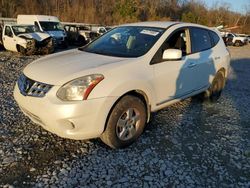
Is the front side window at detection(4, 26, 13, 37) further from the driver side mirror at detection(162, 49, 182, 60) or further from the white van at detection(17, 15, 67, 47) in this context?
the driver side mirror at detection(162, 49, 182, 60)

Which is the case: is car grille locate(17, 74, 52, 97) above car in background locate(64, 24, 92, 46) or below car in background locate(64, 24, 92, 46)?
above

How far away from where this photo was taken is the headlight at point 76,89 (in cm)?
322

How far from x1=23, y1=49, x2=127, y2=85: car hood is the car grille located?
51 mm

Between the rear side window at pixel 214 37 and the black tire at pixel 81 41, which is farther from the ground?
the rear side window at pixel 214 37

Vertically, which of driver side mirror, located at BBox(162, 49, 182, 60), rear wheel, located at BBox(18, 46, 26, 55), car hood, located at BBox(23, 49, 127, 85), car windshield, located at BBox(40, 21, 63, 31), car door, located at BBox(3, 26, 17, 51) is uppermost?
driver side mirror, located at BBox(162, 49, 182, 60)

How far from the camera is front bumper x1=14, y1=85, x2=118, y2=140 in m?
3.18

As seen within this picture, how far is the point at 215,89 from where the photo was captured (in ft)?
19.5

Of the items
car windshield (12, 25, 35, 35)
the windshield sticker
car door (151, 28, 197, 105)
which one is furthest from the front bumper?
car windshield (12, 25, 35, 35)

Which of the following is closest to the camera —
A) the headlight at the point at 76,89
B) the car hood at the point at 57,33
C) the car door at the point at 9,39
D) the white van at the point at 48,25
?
the headlight at the point at 76,89

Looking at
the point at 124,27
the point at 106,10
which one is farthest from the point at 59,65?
the point at 106,10

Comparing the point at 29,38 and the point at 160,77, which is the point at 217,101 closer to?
the point at 160,77

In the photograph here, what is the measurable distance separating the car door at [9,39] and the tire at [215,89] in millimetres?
11791

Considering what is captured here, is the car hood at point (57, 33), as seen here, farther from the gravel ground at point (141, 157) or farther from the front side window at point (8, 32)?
the gravel ground at point (141, 157)

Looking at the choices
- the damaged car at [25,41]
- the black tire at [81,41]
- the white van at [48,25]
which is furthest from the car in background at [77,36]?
the damaged car at [25,41]
